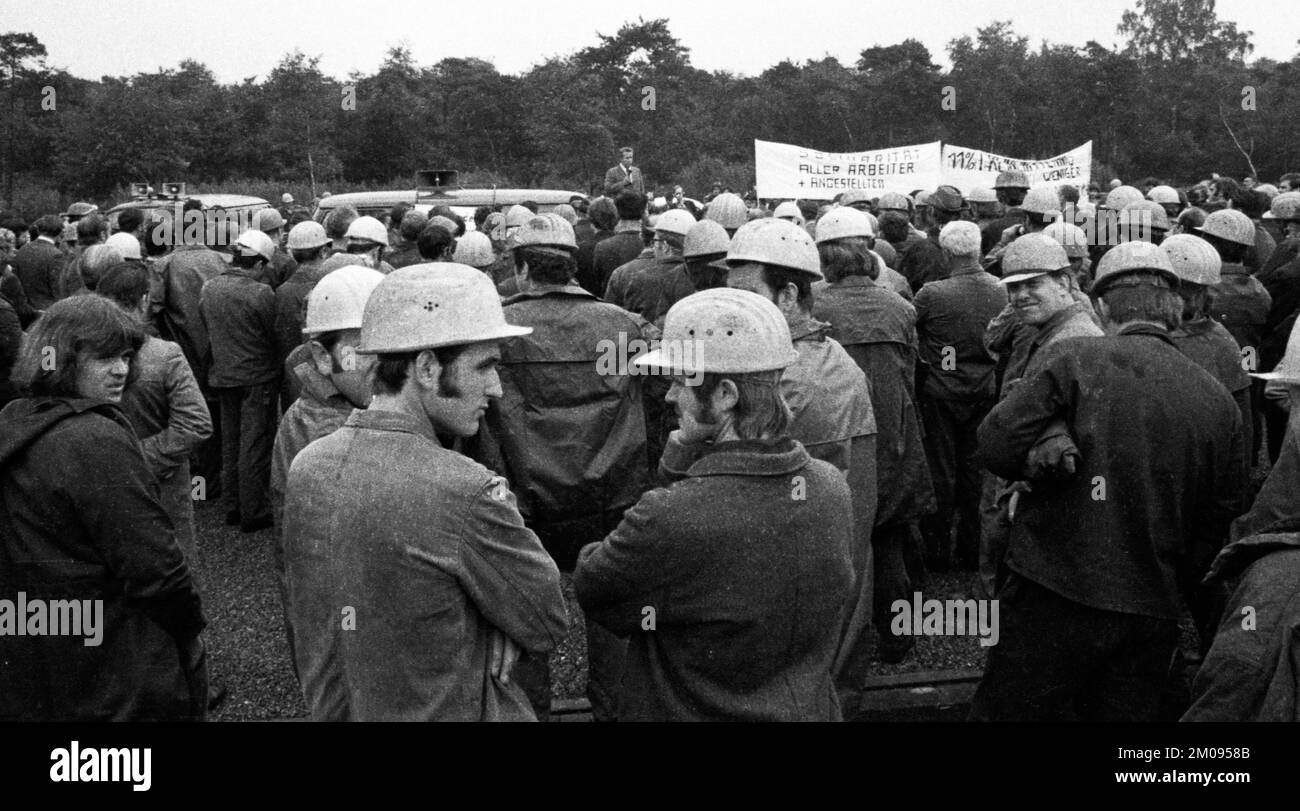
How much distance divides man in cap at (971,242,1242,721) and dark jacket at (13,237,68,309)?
939 cm

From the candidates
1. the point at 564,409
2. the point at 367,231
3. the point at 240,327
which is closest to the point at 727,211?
the point at 367,231

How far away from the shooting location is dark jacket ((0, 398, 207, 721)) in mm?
3367

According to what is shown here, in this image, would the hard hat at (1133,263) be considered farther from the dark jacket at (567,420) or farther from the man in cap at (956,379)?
the man in cap at (956,379)

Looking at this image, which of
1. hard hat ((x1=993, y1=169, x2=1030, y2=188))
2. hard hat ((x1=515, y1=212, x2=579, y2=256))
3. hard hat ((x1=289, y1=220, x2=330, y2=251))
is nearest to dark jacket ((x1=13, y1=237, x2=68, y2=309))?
hard hat ((x1=289, y1=220, x2=330, y2=251))

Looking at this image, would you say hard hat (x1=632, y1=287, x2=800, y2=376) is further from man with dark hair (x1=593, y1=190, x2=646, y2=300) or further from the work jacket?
man with dark hair (x1=593, y1=190, x2=646, y2=300)

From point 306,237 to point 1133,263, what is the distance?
18.7ft

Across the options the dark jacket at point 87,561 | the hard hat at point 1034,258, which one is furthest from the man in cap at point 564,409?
the dark jacket at point 87,561

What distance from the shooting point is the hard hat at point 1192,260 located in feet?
18.4

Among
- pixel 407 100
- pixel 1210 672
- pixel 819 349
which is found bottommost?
pixel 1210 672
